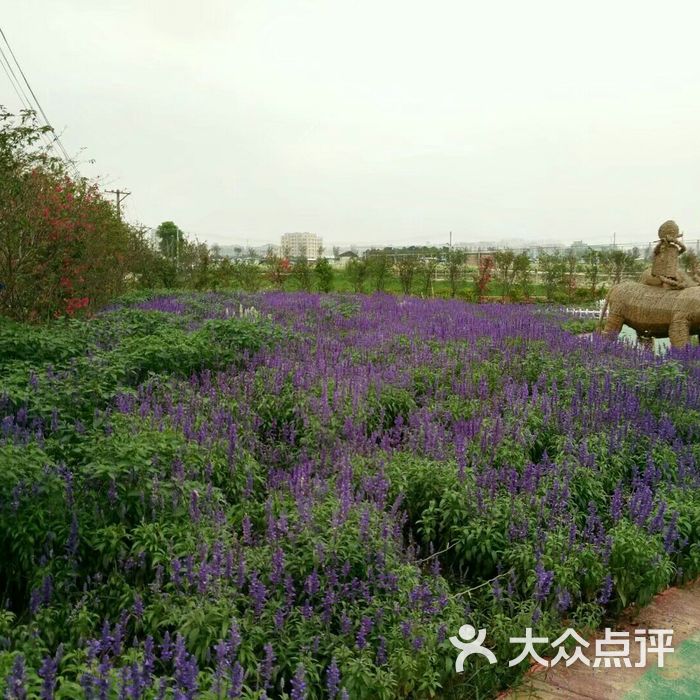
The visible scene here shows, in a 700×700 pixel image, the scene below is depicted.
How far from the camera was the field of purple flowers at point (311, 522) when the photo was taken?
8.60 feet

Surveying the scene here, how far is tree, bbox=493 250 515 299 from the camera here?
2458 centimetres

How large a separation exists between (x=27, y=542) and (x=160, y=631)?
A: 30.5 inches

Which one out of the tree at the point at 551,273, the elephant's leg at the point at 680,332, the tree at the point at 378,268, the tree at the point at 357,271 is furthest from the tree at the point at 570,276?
the elephant's leg at the point at 680,332

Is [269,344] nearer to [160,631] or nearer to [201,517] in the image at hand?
[201,517]

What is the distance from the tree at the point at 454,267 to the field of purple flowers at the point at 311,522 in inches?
784

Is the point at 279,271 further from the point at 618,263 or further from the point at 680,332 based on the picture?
the point at 680,332

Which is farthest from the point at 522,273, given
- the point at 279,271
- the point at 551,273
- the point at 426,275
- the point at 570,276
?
the point at 279,271

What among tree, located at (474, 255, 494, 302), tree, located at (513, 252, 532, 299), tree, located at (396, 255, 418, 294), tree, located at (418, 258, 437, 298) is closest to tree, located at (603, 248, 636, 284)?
tree, located at (513, 252, 532, 299)

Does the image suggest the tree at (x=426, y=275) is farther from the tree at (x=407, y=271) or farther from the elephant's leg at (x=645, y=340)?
the elephant's leg at (x=645, y=340)

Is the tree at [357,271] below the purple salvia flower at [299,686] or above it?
above

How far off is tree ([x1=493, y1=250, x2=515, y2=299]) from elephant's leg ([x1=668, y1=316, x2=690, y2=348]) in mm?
15206

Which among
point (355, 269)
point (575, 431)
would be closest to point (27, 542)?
point (575, 431)

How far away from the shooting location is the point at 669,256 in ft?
30.2

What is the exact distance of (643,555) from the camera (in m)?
3.47
